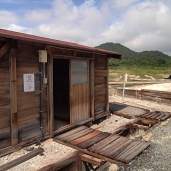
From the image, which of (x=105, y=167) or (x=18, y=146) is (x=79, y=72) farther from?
(x=105, y=167)

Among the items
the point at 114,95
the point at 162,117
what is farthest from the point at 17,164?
the point at 114,95

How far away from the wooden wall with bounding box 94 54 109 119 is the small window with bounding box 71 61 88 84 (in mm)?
691

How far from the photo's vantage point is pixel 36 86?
5566 mm

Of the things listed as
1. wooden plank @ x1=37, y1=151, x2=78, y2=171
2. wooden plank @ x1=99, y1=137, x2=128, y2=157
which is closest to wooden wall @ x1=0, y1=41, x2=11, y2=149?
wooden plank @ x1=37, y1=151, x2=78, y2=171

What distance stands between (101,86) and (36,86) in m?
3.66

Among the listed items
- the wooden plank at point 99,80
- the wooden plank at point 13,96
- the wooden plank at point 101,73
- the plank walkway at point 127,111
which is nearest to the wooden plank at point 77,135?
the wooden plank at point 13,96

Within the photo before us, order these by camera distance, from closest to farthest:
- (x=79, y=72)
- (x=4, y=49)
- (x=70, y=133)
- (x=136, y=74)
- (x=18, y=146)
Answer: (x=4, y=49) < (x=18, y=146) < (x=70, y=133) < (x=79, y=72) < (x=136, y=74)

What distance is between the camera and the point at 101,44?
15662 centimetres

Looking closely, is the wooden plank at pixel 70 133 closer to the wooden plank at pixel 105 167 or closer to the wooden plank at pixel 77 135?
the wooden plank at pixel 77 135

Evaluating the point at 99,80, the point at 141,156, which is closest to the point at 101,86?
the point at 99,80

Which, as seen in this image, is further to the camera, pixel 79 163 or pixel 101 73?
pixel 101 73

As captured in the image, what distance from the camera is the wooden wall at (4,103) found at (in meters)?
4.71

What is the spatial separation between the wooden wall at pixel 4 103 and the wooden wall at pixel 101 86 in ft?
13.3

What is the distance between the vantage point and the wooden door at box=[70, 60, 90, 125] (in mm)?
6855
